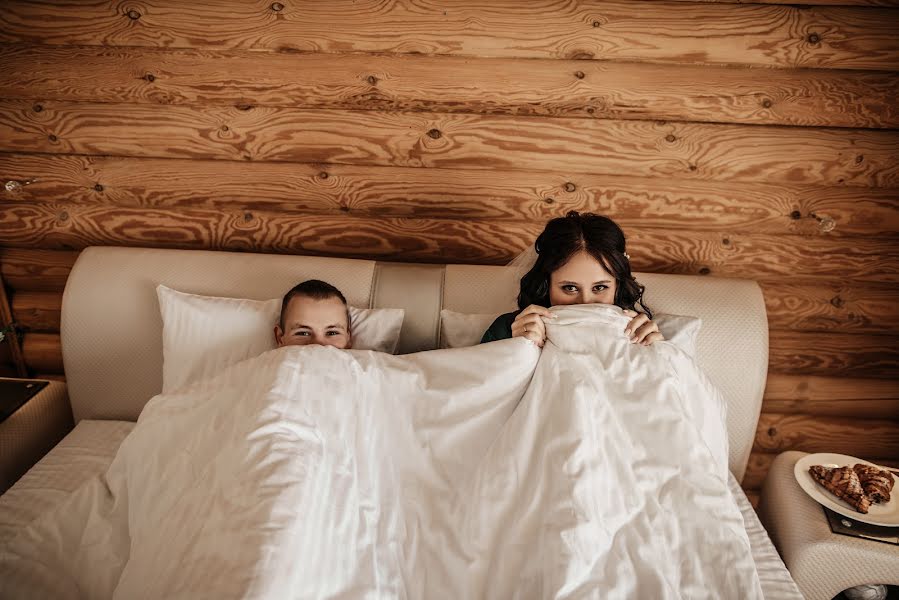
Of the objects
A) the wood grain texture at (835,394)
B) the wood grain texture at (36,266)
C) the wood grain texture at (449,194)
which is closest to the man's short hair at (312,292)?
the wood grain texture at (449,194)

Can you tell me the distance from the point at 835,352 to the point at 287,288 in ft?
6.68

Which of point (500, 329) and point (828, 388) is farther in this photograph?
point (828, 388)

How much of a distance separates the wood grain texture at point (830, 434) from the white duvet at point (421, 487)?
92cm

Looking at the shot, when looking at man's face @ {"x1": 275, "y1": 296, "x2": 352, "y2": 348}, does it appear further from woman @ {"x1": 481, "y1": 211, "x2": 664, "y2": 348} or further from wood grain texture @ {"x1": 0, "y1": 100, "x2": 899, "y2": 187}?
wood grain texture @ {"x1": 0, "y1": 100, "x2": 899, "y2": 187}

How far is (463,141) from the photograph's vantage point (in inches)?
70.6

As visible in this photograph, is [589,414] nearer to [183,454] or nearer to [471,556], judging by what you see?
[471,556]

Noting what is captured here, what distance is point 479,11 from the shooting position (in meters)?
1.65

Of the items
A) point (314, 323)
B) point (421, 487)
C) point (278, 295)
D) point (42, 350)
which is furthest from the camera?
point (42, 350)

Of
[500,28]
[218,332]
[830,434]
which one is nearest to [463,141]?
[500,28]

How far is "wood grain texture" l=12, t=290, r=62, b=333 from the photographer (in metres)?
2.04

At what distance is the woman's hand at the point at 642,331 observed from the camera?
140 cm

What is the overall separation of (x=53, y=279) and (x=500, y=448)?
189 cm

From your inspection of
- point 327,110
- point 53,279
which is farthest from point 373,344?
point 53,279

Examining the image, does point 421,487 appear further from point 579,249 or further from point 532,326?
point 579,249
